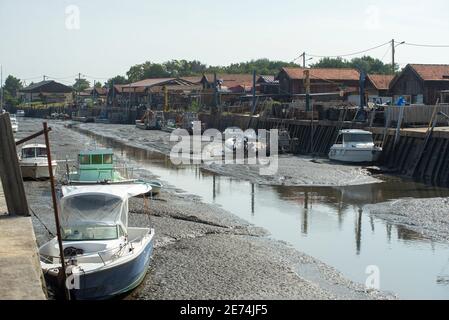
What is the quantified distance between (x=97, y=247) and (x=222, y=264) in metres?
3.73

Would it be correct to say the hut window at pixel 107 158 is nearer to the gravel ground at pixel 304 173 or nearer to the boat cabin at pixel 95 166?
the boat cabin at pixel 95 166

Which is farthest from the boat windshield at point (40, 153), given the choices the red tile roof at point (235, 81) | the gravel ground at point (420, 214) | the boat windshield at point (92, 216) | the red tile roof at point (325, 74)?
the red tile roof at point (235, 81)

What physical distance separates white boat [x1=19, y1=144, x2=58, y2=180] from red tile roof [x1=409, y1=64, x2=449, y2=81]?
31.9 metres

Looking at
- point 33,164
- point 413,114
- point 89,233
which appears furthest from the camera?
point 413,114

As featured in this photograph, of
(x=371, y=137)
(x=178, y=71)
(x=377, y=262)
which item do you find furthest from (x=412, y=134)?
(x=178, y=71)

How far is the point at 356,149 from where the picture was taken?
123ft

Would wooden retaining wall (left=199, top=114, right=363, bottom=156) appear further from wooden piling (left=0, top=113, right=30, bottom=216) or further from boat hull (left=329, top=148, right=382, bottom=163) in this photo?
wooden piling (left=0, top=113, right=30, bottom=216)

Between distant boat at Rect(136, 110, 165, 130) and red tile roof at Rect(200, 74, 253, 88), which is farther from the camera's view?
red tile roof at Rect(200, 74, 253, 88)

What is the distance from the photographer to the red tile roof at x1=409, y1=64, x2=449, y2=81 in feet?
164

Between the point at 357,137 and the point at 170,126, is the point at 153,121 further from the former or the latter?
the point at 357,137

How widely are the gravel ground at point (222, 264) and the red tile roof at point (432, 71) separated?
1274 inches

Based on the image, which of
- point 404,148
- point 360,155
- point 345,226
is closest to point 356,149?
point 360,155

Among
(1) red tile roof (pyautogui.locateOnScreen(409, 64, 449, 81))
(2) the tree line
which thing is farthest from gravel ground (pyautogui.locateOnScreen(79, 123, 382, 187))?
(2) the tree line

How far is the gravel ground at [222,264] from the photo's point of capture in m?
14.1
